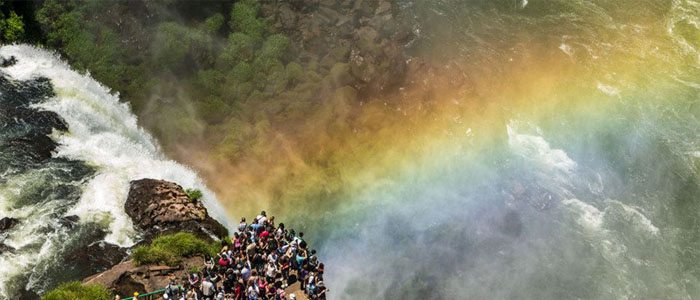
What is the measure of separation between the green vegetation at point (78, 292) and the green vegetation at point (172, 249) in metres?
2.34

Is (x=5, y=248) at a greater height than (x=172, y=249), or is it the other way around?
(x=5, y=248)

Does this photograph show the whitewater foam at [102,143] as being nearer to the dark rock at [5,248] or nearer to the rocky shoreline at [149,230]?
the rocky shoreline at [149,230]

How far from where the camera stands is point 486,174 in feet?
144

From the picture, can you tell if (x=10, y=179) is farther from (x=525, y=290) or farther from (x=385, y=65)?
(x=525, y=290)

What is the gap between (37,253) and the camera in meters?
30.7

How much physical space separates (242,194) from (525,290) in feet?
59.0

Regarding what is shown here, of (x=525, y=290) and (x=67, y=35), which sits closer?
(x=525, y=290)

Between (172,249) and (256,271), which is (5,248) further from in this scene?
(256,271)

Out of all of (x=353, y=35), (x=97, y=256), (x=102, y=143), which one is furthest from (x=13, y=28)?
(x=353, y=35)

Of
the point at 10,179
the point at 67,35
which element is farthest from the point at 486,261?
the point at 67,35

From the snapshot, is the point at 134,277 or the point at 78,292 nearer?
the point at 78,292

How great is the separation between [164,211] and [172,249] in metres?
3.09

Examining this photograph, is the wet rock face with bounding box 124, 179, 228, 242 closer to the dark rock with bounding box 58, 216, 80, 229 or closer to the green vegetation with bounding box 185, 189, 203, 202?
the green vegetation with bounding box 185, 189, 203, 202

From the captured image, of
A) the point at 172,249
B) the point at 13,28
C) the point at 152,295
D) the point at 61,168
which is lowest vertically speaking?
the point at 152,295
